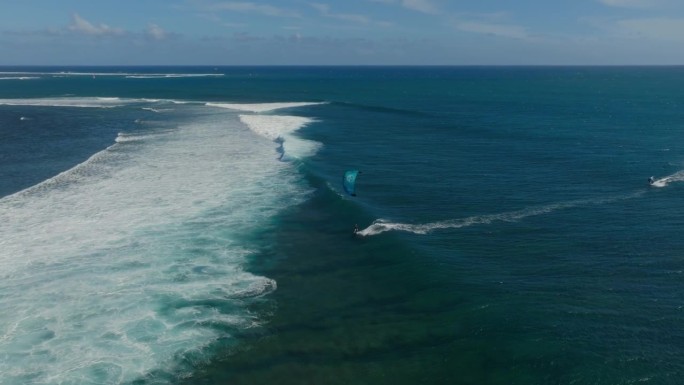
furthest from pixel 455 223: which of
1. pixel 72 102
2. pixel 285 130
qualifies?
pixel 72 102

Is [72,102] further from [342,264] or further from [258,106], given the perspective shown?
[342,264]

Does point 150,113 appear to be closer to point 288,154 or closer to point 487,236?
point 288,154

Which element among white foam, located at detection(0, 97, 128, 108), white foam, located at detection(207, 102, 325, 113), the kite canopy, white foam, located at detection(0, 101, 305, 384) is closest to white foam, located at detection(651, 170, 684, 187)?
the kite canopy

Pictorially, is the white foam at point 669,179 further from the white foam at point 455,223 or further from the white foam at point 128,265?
the white foam at point 128,265

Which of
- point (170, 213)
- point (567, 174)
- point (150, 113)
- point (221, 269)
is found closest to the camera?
point (221, 269)

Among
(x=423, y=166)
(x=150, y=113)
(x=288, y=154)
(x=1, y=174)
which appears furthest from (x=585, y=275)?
(x=150, y=113)
